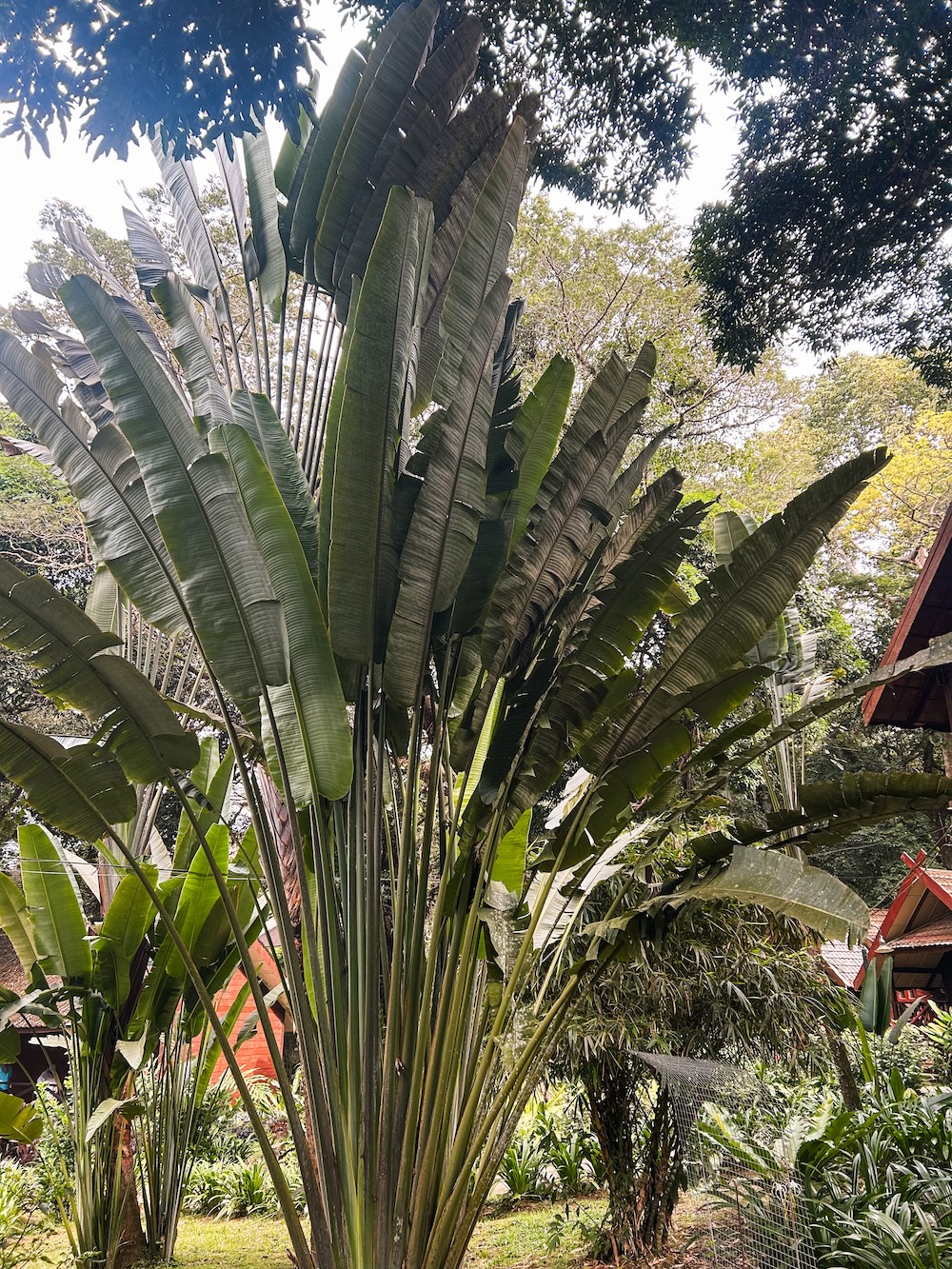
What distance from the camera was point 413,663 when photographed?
3199 mm

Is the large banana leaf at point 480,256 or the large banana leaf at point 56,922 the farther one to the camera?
the large banana leaf at point 56,922

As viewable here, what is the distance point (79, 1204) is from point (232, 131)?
571cm

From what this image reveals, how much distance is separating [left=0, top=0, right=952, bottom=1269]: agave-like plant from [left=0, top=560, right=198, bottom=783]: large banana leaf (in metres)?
0.02

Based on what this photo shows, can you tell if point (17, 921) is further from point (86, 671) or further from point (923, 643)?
point (923, 643)

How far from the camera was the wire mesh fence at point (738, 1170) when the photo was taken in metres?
3.57

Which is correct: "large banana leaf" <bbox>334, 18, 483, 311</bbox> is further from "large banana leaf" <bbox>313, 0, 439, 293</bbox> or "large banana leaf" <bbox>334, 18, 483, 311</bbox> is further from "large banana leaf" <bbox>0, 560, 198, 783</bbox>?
"large banana leaf" <bbox>0, 560, 198, 783</bbox>

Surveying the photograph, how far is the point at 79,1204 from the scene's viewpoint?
501 centimetres

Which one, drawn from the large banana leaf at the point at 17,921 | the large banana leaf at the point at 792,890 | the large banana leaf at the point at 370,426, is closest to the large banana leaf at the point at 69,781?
Answer: the large banana leaf at the point at 370,426

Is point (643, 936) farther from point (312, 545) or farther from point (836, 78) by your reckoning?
point (836, 78)

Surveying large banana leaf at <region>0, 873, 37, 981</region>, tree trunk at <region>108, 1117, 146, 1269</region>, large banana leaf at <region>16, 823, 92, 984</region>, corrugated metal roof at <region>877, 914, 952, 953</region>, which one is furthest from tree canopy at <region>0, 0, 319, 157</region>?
corrugated metal roof at <region>877, 914, 952, 953</region>

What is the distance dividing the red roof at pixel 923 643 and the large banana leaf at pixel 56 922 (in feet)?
18.2

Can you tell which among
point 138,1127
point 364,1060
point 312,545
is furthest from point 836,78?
point 138,1127

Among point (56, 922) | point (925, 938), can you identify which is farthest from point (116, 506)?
point (925, 938)

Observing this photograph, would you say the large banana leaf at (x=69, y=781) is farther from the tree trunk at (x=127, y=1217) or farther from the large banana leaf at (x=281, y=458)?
the tree trunk at (x=127, y=1217)
